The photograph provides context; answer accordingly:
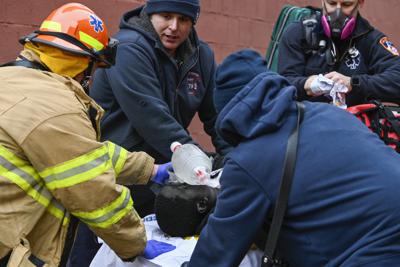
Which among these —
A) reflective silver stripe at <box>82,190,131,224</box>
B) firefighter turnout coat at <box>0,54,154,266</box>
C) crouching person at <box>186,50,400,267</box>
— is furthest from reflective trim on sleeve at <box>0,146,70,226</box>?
crouching person at <box>186,50,400,267</box>

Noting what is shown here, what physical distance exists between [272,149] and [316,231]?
299 millimetres

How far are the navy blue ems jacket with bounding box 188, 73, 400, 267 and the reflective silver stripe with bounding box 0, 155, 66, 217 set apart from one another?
64cm

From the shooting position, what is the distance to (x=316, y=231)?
1.94m

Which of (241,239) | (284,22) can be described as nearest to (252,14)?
(284,22)

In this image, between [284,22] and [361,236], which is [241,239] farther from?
[284,22]

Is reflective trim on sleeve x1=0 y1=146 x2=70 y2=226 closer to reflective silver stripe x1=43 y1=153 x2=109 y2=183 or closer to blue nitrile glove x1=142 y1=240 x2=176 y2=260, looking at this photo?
reflective silver stripe x1=43 y1=153 x2=109 y2=183

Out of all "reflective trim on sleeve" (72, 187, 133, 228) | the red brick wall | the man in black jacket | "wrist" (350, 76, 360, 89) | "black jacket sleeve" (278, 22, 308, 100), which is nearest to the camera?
"reflective trim on sleeve" (72, 187, 133, 228)

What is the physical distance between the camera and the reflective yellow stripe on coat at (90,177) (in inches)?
84.5

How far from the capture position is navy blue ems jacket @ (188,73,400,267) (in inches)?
73.9

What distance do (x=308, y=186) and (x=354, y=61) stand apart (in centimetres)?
174

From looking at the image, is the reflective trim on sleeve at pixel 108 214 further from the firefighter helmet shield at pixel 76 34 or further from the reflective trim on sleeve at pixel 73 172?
the firefighter helmet shield at pixel 76 34

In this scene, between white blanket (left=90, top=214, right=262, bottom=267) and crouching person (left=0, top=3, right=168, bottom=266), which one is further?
white blanket (left=90, top=214, right=262, bottom=267)

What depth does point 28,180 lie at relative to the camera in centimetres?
216

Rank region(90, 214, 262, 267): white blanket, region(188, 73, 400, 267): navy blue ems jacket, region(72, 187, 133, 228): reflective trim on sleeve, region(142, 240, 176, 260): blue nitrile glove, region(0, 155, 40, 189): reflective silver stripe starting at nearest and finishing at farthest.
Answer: region(188, 73, 400, 267): navy blue ems jacket → region(0, 155, 40, 189): reflective silver stripe → region(72, 187, 133, 228): reflective trim on sleeve → region(90, 214, 262, 267): white blanket → region(142, 240, 176, 260): blue nitrile glove
